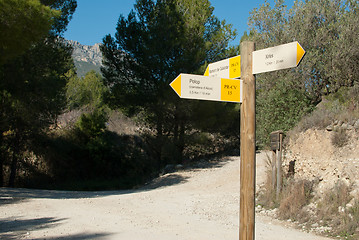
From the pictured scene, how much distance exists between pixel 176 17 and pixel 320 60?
777 centimetres

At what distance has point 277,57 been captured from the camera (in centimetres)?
343

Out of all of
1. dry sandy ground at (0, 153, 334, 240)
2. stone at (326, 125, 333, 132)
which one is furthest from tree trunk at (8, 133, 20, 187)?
stone at (326, 125, 333, 132)

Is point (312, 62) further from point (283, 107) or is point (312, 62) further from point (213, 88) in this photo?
point (213, 88)

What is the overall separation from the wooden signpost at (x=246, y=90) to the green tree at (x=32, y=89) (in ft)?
37.6

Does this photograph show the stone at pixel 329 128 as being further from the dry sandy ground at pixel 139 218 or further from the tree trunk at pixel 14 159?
the tree trunk at pixel 14 159

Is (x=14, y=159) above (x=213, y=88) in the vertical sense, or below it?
below

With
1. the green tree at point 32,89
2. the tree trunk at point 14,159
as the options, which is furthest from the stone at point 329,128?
the tree trunk at point 14,159

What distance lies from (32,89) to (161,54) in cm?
637

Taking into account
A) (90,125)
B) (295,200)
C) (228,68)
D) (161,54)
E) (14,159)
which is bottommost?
Answer: (295,200)

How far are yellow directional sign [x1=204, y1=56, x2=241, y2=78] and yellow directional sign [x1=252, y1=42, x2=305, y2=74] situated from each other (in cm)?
24

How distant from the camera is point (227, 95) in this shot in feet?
11.6

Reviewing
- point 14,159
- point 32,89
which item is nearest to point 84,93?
point 14,159

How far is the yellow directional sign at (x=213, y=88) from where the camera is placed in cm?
348

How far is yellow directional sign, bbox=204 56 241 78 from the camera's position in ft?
12.1
